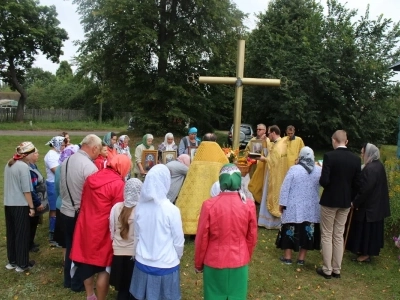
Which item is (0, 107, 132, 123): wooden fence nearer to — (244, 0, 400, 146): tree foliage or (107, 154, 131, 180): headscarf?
(244, 0, 400, 146): tree foliage

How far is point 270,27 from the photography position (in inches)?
966

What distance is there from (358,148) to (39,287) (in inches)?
820

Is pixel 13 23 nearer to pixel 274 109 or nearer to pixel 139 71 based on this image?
pixel 139 71

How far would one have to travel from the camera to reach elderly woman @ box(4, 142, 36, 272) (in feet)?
15.8

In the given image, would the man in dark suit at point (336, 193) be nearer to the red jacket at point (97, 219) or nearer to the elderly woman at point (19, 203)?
the red jacket at point (97, 219)

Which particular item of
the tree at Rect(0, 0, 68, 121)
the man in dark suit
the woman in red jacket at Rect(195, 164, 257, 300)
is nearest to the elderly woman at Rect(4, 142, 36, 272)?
the woman in red jacket at Rect(195, 164, 257, 300)

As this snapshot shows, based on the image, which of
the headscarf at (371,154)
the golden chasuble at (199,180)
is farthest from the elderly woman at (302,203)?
the golden chasuble at (199,180)

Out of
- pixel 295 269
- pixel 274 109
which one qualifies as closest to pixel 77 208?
pixel 295 269

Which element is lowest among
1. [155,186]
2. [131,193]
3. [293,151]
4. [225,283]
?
[225,283]

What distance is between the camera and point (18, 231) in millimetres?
4898

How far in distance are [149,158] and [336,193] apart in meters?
3.94

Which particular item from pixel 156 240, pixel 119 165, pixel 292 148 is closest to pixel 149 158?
pixel 292 148

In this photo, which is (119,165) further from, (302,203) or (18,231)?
(302,203)

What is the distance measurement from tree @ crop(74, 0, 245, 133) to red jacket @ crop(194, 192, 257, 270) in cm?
1801
